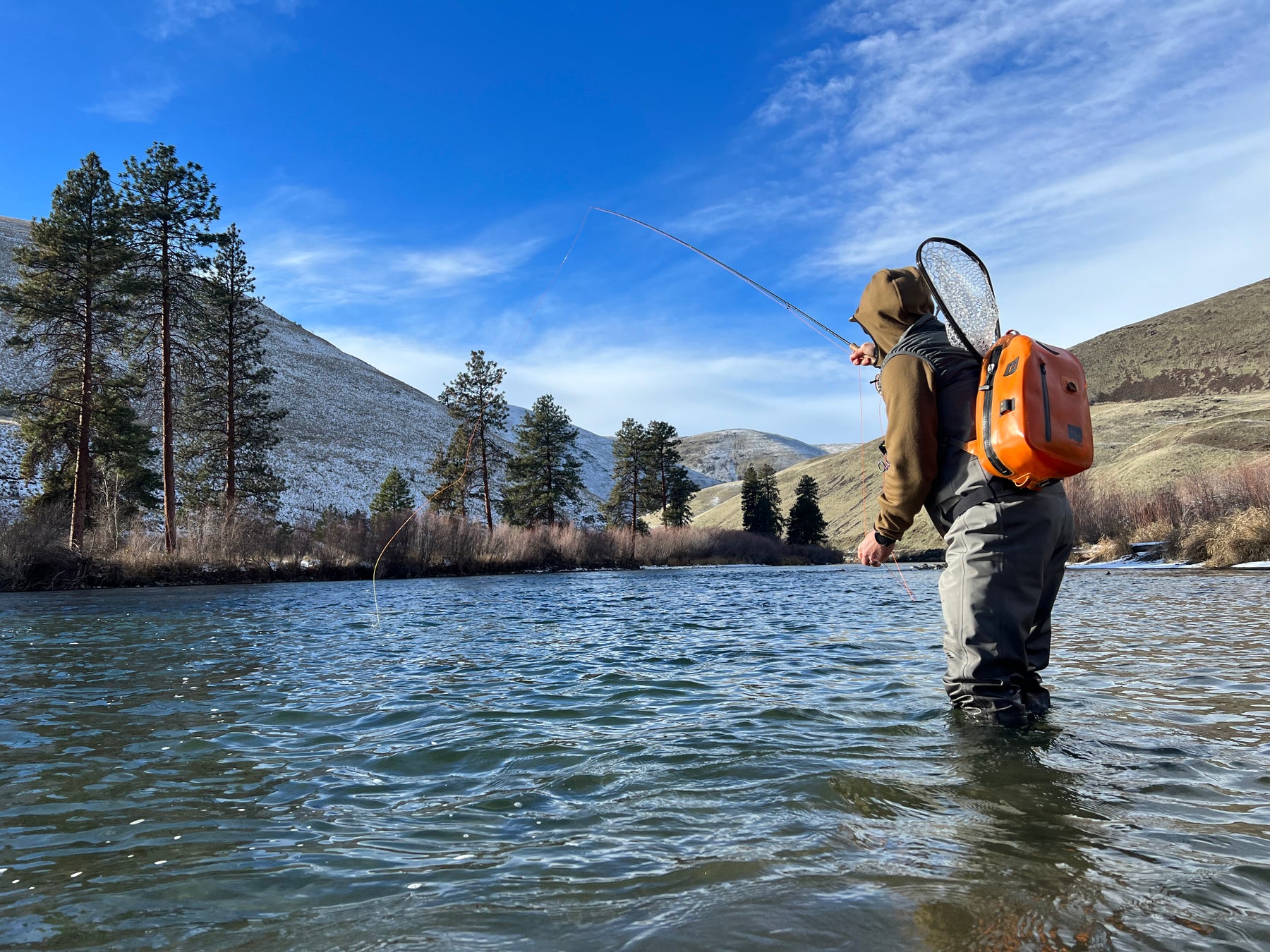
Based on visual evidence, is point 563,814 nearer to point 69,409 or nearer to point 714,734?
point 714,734

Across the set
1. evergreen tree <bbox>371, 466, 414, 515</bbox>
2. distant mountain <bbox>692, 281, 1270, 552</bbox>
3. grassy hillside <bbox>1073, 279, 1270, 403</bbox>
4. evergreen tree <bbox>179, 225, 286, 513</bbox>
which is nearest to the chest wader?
evergreen tree <bbox>179, 225, 286, 513</bbox>

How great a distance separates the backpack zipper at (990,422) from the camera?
391 cm

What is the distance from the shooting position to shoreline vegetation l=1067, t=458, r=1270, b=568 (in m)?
26.5

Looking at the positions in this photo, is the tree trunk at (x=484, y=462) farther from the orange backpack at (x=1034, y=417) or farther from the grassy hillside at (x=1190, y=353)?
the grassy hillside at (x=1190, y=353)

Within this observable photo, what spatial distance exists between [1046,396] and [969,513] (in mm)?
770

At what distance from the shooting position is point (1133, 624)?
10.5 meters

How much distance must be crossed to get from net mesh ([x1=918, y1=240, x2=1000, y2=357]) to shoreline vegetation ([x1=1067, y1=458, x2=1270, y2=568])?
27187 mm

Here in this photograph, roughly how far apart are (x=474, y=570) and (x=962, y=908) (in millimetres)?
37799

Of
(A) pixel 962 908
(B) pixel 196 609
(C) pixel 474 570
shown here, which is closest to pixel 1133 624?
(A) pixel 962 908

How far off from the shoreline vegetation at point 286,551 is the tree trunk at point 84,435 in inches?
23.7

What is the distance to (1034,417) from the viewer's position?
3736 millimetres

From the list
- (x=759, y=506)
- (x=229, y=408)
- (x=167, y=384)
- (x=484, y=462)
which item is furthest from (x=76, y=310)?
(x=759, y=506)

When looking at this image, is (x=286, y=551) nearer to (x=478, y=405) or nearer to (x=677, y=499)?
(x=478, y=405)

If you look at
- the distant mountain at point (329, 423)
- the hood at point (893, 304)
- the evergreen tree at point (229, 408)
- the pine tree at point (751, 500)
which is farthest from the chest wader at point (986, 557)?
the pine tree at point (751, 500)
